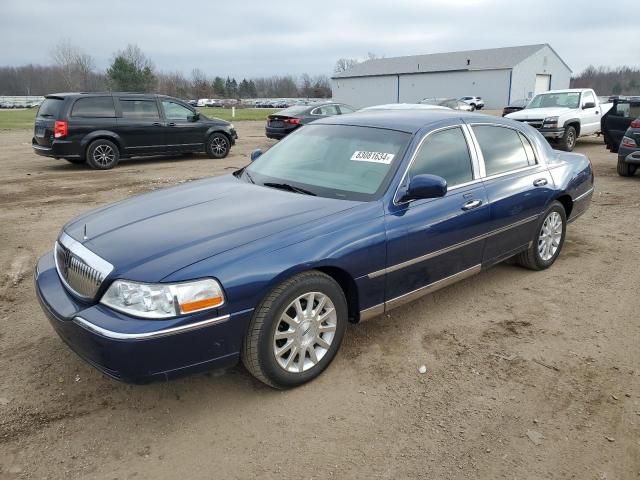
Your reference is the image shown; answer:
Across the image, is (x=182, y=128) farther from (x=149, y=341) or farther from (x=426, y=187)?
(x=149, y=341)

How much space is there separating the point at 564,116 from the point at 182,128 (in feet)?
33.6

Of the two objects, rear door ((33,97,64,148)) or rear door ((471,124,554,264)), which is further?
rear door ((33,97,64,148))

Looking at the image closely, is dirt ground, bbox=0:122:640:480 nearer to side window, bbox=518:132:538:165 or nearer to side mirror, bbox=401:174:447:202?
side mirror, bbox=401:174:447:202

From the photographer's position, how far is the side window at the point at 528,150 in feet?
15.5

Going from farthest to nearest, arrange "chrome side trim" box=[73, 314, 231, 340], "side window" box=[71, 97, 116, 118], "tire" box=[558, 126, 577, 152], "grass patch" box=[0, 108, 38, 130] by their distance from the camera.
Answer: "grass patch" box=[0, 108, 38, 130] < "tire" box=[558, 126, 577, 152] < "side window" box=[71, 97, 116, 118] < "chrome side trim" box=[73, 314, 231, 340]

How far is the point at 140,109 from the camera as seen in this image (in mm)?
12023

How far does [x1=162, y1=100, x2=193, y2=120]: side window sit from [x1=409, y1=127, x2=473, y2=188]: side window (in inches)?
396

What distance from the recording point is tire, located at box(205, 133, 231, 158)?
13.5 m

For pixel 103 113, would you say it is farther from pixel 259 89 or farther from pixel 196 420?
pixel 259 89

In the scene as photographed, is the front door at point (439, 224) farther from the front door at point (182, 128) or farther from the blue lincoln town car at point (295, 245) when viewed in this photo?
the front door at point (182, 128)

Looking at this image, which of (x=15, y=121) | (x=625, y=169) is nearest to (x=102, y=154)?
(x=625, y=169)

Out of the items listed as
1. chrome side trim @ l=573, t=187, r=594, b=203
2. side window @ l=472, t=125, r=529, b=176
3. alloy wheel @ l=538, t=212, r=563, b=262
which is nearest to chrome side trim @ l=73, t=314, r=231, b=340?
side window @ l=472, t=125, r=529, b=176

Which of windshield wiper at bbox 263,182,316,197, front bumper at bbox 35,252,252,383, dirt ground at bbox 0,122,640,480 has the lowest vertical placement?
dirt ground at bbox 0,122,640,480

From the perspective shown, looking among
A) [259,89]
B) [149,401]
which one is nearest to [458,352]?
[149,401]
